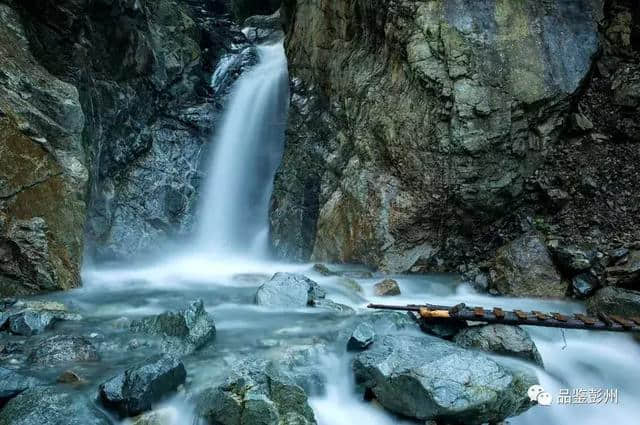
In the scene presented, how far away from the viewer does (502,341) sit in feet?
14.9

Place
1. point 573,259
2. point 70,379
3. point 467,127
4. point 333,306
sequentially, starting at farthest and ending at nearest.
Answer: point 467,127 < point 573,259 < point 333,306 < point 70,379

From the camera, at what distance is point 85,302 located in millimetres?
6047

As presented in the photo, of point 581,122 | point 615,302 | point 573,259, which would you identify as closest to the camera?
point 615,302

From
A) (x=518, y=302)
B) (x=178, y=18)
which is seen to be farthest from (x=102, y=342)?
(x=178, y=18)

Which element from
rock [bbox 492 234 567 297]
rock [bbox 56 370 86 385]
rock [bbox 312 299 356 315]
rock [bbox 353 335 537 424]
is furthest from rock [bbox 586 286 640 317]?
rock [bbox 56 370 86 385]

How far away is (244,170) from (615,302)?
844 cm

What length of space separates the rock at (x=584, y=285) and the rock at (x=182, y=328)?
5003mm

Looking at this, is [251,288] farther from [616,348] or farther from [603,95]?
[603,95]

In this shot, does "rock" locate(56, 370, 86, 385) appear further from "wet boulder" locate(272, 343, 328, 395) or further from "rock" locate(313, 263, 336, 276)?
"rock" locate(313, 263, 336, 276)

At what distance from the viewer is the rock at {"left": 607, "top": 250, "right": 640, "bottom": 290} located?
5.98 metres

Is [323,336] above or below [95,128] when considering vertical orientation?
below

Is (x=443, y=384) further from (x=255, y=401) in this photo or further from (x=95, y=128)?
(x=95, y=128)

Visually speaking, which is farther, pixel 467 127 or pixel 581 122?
pixel 581 122

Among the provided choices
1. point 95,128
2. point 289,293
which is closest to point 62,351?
point 289,293
